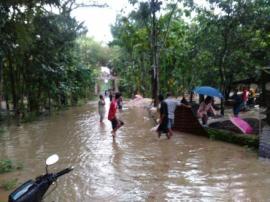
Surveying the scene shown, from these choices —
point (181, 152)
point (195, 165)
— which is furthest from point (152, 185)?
point (181, 152)

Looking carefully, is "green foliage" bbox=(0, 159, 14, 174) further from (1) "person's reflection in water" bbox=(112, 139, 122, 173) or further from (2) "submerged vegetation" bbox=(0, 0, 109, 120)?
(2) "submerged vegetation" bbox=(0, 0, 109, 120)

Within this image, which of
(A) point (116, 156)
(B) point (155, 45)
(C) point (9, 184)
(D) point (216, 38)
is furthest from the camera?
(B) point (155, 45)

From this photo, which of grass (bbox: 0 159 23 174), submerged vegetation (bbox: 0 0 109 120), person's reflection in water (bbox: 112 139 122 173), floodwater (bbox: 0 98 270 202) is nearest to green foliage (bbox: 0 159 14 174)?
grass (bbox: 0 159 23 174)

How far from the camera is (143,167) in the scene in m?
10.0

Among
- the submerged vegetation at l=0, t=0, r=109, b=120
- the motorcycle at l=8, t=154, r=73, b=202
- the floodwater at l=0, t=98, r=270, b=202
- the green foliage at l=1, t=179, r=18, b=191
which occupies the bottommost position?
the floodwater at l=0, t=98, r=270, b=202

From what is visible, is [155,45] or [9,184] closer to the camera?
[9,184]

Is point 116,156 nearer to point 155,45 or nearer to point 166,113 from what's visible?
point 166,113

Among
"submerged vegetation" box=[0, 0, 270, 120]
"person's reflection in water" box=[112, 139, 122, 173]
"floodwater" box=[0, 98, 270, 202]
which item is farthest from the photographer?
"submerged vegetation" box=[0, 0, 270, 120]

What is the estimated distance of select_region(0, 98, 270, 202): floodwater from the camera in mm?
7801

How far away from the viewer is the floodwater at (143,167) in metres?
7.80

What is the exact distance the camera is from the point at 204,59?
25.4 meters

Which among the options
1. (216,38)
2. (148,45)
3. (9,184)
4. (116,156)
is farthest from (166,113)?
(148,45)

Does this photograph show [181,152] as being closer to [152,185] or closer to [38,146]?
[152,185]

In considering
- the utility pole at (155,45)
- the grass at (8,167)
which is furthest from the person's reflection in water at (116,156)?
the utility pole at (155,45)
